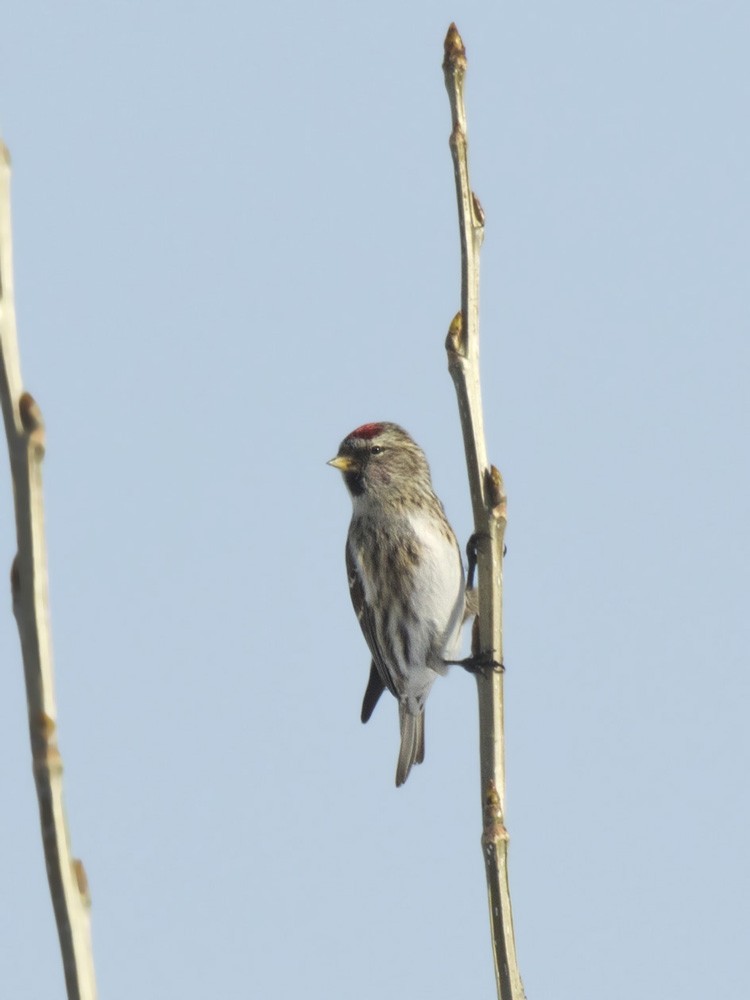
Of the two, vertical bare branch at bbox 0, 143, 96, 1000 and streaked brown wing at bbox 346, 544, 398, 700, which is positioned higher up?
vertical bare branch at bbox 0, 143, 96, 1000

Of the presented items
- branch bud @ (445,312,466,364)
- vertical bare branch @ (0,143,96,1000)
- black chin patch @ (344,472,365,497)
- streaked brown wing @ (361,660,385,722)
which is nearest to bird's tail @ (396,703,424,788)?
streaked brown wing @ (361,660,385,722)

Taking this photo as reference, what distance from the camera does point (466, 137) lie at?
2.61 metres

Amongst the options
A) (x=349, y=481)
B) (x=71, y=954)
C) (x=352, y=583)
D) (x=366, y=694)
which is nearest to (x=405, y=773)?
(x=366, y=694)

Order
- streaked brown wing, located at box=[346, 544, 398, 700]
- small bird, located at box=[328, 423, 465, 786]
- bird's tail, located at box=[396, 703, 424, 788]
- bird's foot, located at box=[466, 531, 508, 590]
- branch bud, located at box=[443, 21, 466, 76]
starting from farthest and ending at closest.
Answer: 1. bird's tail, located at box=[396, 703, 424, 788]
2. streaked brown wing, located at box=[346, 544, 398, 700]
3. small bird, located at box=[328, 423, 465, 786]
4. bird's foot, located at box=[466, 531, 508, 590]
5. branch bud, located at box=[443, 21, 466, 76]

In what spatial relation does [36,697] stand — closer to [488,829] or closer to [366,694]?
[488,829]

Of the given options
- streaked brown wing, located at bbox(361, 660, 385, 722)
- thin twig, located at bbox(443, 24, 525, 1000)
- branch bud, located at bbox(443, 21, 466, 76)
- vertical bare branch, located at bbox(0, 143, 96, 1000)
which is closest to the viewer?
vertical bare branch, located at bbox(0, 143, 96, 1000)

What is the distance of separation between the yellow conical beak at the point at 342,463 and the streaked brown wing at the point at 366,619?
439 mm

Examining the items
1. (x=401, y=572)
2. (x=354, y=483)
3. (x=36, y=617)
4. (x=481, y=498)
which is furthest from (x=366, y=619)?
(x=36, y=617)

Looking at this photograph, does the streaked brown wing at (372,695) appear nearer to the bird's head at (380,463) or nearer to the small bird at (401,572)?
the small bird at (401,572)

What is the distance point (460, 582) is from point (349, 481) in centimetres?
86

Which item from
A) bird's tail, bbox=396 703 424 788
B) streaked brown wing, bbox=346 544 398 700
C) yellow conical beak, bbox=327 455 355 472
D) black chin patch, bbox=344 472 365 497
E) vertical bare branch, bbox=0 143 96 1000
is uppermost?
yellow conical beak, bbox=327 455 355 472

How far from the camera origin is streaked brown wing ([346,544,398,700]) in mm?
6254

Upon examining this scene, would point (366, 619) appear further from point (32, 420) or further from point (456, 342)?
point (32, 420)

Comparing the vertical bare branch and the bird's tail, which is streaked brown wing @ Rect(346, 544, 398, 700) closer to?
the bird's tail
